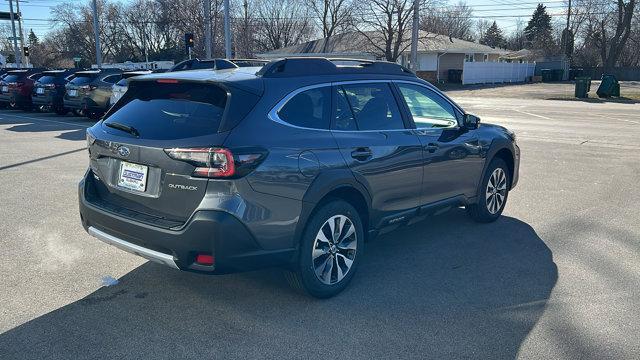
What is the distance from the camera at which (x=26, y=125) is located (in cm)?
1636

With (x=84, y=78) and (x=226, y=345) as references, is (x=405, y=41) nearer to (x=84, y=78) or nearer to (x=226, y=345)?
(x=84, y=78)

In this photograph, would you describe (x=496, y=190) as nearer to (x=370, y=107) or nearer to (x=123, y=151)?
(x=370, y=107)

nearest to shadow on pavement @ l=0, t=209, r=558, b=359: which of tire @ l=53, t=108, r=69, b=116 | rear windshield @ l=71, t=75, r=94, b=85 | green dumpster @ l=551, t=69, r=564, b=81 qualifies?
rear windshield @ l=71, t=75, r=94, b=85

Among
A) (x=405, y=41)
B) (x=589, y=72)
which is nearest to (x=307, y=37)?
(x=405, y=41)

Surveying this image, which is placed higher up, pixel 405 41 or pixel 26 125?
pixel 405 41

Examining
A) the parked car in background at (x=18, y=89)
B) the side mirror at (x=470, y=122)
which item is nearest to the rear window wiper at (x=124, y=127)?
the side mirror at (x=470, y=122)

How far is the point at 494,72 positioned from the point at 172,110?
164 feet

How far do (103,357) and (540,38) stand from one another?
8968cm

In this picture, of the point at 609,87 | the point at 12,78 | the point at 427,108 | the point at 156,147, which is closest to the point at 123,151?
the point at 156,147

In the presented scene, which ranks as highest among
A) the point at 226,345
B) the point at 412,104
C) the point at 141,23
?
the point at 141,23

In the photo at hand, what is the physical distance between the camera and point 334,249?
427 cm

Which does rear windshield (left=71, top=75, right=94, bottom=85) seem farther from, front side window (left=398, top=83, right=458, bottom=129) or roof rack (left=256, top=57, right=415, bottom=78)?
front side window (left=398, top=83, right=458, bottom=129)

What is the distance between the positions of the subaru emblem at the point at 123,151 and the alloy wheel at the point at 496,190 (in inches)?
155

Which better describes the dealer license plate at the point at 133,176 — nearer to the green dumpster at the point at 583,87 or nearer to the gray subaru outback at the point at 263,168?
the gray subaru outback at the point at 263,168
